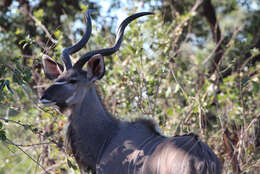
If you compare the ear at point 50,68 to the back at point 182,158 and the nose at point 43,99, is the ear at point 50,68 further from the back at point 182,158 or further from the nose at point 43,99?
the back at point 182,158

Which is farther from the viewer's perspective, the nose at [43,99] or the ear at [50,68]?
the ear at [50,68]

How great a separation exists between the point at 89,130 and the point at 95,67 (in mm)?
576

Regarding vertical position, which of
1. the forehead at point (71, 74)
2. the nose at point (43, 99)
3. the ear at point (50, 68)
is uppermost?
the ear at point (50, 68)

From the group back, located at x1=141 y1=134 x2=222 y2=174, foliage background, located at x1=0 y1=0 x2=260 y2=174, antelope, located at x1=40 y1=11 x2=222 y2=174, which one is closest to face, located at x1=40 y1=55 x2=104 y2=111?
antelope, located at x1=40 y1=11 x2=222 y2=174

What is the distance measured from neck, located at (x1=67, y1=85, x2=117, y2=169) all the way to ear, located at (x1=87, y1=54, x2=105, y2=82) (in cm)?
13

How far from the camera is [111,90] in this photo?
5281mm

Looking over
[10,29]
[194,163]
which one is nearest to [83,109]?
[194,163]

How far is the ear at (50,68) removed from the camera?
3.63 metres

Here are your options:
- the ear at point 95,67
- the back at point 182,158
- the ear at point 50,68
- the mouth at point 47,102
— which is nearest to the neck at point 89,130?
the ear at point 95,67

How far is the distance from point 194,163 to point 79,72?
1.46 metres

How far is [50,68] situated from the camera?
3.68 meters

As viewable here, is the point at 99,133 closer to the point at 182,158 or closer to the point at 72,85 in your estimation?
the point at 72,85

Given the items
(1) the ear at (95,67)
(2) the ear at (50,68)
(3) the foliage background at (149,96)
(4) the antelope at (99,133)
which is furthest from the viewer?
(3) the foliage background at (149,96)

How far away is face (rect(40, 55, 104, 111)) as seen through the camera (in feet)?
10.0
